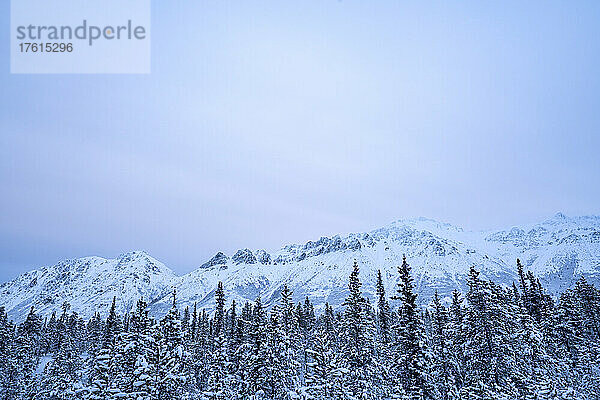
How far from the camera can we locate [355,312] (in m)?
34.3

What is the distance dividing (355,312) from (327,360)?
6.50 m

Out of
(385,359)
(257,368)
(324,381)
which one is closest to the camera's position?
(324,381)

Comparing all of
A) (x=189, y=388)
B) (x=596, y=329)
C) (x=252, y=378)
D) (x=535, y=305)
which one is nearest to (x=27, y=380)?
(x=189, y=388)

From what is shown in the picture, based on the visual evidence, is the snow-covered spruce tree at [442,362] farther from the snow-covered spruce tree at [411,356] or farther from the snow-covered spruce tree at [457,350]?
the snow-covered spruce tree at [411,356]

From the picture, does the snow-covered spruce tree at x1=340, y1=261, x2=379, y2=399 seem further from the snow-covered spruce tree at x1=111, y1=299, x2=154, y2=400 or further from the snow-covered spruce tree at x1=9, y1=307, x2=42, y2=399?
the snow-covered spruce tree at x1=9, y1=307, x2=42, y2=399

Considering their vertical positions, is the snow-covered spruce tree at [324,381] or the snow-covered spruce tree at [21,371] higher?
the snow-covered spruce tree at [324,381]

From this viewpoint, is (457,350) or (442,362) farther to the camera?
(457,350)

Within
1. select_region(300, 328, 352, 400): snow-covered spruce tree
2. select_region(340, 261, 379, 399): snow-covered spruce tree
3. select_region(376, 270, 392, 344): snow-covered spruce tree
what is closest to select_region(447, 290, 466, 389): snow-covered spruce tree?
select_region(376, 270, 392, 344): snow-covered spruce tree

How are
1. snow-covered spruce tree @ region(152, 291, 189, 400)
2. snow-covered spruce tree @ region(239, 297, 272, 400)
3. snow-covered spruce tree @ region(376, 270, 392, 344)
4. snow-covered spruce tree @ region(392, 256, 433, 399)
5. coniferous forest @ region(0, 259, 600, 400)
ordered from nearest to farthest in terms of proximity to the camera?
snow-covered spruce tree @ region(152, 291, 189, 400) < coniferous forest @ region(0, 259, 600, 400) < snow-covered spruce tree @ region(392, 256, 433, 399) < snow-covered spruce tree @ region(239, 297, 272, 400) < snow-covered spruce tree @ region(376, 270, 392, 344)

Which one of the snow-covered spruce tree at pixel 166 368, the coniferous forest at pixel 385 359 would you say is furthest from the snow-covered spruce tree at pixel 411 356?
the snow-covered spruce tree at pixel 166 368

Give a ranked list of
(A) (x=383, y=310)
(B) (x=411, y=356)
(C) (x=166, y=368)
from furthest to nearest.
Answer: (A) (x=383, y=310), (B) (x=411, y=356), (C) (x=166, y=368)

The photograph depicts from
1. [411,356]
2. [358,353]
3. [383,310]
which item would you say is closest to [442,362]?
[358,353]

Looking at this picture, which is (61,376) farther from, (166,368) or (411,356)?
(411,356)

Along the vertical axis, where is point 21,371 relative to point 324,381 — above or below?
below
